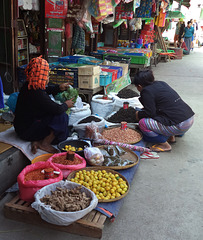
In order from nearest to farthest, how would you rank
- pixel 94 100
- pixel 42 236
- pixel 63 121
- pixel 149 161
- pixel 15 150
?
pixel 42 236
pixel 15 150
pixel 63 121
pixel 149 161
pixel 94 100

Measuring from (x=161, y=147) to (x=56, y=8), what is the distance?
3.62 m

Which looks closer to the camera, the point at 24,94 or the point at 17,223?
the point at 17,223

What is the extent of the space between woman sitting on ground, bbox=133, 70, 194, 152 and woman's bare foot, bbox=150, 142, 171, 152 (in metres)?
0.19

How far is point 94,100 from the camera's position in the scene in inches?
181

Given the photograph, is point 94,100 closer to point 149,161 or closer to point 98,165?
point 149,161

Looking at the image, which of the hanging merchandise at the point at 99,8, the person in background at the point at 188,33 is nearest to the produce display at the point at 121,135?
the hanging merchandise at the point at 99,8

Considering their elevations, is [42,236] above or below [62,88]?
below

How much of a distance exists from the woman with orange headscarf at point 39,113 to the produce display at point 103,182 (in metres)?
0.66

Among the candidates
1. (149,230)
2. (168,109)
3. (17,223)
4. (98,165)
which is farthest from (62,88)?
(149,230)

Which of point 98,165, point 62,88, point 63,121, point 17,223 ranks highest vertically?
point 62,88

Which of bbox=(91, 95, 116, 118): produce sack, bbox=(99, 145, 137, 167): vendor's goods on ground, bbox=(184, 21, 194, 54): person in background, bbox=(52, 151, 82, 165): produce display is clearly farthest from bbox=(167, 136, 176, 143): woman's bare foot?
bbox=(184, 21, 194, 54): person in background

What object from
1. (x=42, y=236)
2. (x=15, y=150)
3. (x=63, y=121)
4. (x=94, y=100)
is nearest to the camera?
(x=42, y=236)

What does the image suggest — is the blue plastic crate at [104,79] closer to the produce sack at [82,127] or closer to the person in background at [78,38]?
the produce sack at [82,127]

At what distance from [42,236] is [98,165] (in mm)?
992
